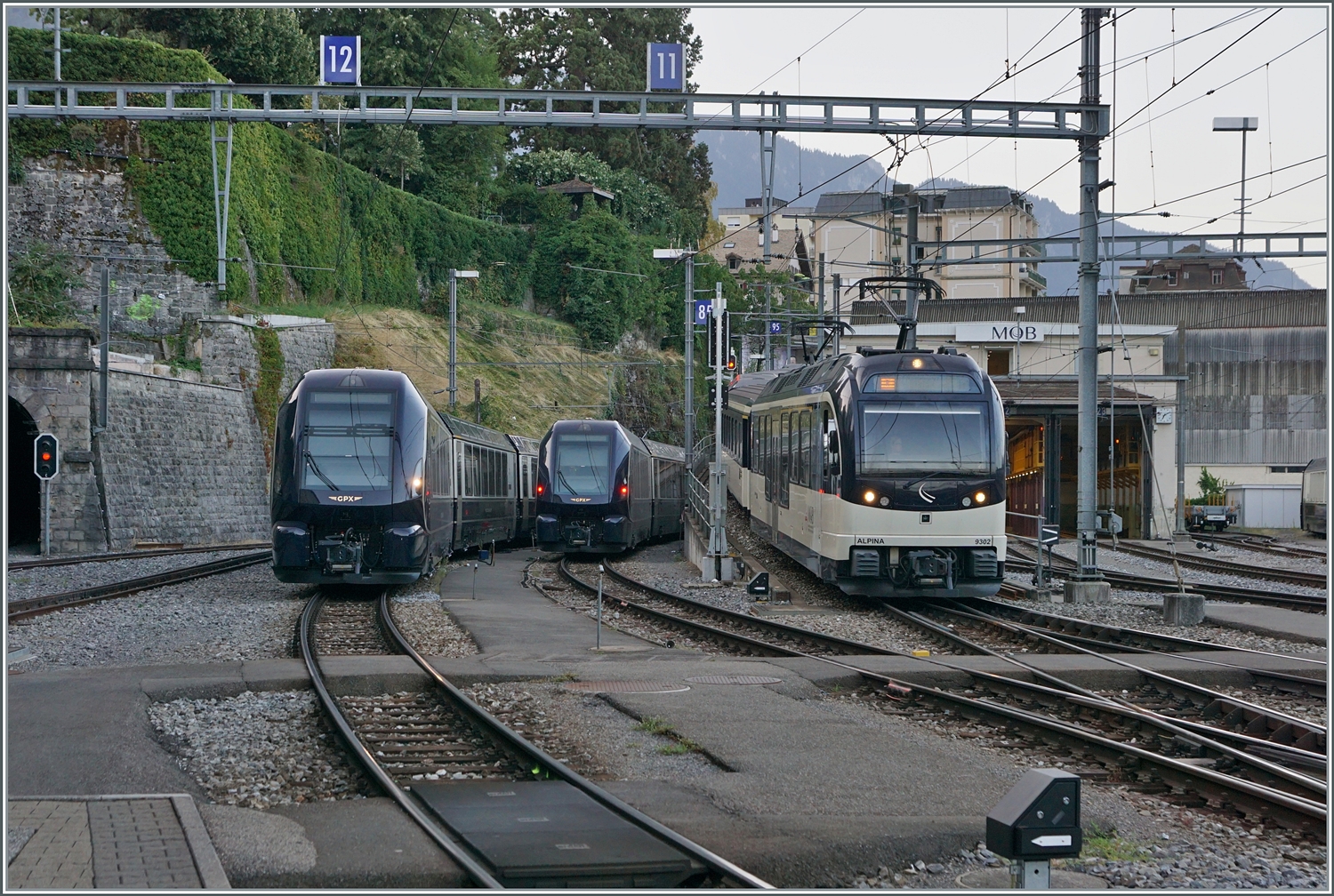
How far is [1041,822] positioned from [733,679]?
264 inches

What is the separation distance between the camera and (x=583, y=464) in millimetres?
31234

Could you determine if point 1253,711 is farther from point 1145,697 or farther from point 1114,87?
point 1114,87

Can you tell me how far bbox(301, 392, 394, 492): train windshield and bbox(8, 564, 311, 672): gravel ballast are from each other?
1945 mm

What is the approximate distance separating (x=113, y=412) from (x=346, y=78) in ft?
49.9

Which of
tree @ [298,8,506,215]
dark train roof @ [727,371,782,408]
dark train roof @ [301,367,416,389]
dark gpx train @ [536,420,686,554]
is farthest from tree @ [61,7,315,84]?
dark train roof @ [301,367,416,389]

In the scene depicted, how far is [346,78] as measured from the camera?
872 inches

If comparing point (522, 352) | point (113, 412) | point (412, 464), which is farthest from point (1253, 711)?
point (522, 352)

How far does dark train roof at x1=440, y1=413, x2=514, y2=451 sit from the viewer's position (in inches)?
977

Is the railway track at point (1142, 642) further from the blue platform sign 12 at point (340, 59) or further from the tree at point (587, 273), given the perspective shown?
the tree at point (587, 273)

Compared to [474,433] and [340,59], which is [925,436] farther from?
[474,433]

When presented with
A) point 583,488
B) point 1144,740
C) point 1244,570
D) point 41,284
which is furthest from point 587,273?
point 1144,740

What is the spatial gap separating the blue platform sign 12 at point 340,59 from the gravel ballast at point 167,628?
840cm

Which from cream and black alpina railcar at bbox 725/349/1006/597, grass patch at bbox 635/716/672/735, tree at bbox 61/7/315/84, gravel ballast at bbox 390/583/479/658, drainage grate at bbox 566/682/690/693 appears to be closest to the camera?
grass patch at bbox 635/716/672/735

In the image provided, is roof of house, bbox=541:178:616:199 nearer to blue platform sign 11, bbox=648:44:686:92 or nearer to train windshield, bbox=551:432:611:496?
train windshield, bbox=551:432:611:496
